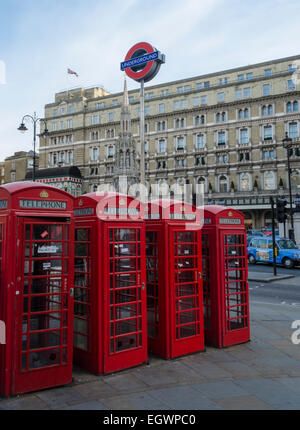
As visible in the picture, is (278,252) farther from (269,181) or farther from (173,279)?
(269,181)

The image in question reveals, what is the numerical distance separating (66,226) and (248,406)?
3.50m

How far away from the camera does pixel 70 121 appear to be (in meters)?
65.1

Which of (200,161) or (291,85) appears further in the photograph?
(200,161)

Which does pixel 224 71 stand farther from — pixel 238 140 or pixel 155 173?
pixel 155 173

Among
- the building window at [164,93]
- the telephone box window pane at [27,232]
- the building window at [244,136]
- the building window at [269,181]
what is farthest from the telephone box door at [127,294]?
the building window at [164,93]

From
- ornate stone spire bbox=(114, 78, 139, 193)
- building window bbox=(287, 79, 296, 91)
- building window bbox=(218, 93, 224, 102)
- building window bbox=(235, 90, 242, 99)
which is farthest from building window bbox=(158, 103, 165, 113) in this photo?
building window bbox=(287, 79, 296, 91)

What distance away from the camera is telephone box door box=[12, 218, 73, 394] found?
4844mm

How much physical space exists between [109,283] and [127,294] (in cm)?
62

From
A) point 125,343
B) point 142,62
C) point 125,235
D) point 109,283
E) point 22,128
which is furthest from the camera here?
point 22,128

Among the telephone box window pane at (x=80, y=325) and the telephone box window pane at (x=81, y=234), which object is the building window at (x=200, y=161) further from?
the telephone box window pane at (x=80, y=325)

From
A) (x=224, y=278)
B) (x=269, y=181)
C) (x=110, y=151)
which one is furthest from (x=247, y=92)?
(x=224, y=278)

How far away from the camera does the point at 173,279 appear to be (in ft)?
20.7
